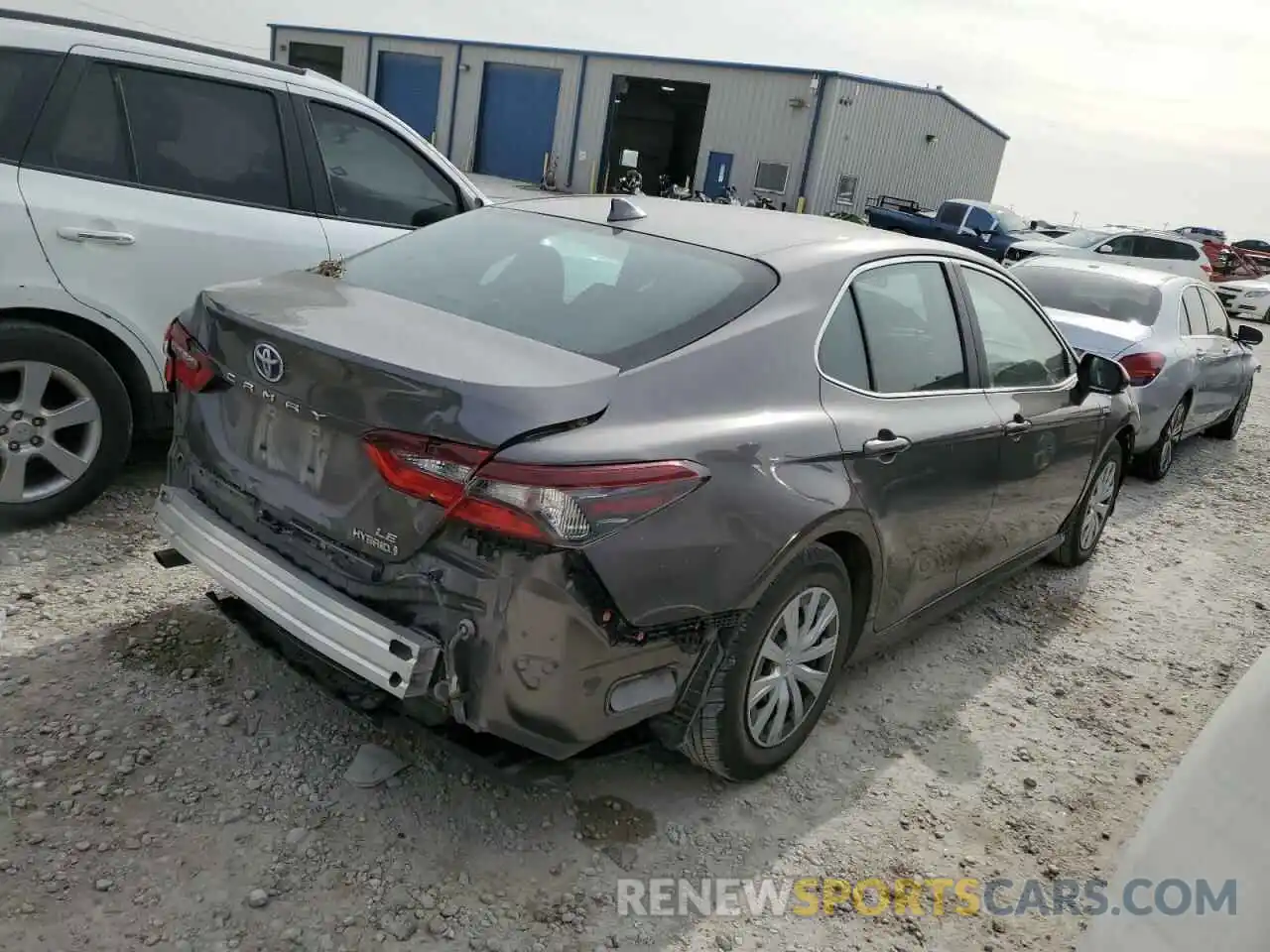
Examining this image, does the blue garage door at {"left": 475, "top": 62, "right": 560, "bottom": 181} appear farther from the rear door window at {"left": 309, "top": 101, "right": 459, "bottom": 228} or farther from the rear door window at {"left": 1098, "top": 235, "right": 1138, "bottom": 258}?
the rear door window at {"left": 309, "top": 101, "right": 459, "bottom": 228}

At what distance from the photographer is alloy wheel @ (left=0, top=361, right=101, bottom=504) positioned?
3766 mm

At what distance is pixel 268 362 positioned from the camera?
2607mm

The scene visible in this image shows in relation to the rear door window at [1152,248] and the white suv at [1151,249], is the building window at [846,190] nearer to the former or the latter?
the white suv at [1151,249]

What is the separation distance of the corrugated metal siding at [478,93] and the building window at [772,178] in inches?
252

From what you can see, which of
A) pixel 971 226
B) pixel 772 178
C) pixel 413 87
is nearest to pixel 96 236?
pixel 971 226

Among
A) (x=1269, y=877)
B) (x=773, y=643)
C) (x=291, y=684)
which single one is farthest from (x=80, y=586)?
(x=1269, y=877)

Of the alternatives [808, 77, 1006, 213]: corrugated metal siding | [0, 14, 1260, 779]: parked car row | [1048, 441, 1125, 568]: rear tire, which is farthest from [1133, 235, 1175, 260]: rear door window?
[0, 14, 1260, 779]: parked car row

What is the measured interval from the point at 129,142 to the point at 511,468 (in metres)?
2.90

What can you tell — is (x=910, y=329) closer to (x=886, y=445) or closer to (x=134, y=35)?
(x=886, y=445)

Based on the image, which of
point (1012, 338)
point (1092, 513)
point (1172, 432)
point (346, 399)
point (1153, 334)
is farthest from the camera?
point (1172, 432)

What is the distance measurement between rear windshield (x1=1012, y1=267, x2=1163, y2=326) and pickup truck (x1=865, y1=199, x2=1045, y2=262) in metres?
14.2

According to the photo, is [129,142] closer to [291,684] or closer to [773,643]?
[291,684]

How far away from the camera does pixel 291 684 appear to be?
322 cm

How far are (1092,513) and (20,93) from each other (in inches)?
201
